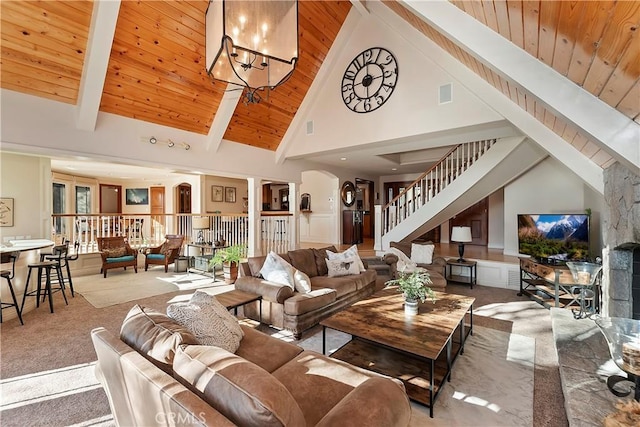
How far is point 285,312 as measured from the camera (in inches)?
126

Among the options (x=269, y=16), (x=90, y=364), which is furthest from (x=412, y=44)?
(x=90, y=364)

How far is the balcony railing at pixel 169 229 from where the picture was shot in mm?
6648

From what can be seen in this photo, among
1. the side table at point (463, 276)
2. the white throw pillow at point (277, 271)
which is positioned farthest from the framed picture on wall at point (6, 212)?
the side table at point (463, 276)

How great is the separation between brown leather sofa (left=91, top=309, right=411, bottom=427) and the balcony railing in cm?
476

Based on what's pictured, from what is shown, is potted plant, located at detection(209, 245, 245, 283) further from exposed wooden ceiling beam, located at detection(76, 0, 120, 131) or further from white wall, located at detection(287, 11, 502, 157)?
exposed wooden ceiling beam, located at detection(76, 0, 120, 131)

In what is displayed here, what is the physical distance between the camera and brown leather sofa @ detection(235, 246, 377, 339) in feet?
10.5

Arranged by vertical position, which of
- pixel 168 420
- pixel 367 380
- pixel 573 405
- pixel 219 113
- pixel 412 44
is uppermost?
pixel 412 44

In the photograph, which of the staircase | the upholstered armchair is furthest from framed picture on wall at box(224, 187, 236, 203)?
the staircase

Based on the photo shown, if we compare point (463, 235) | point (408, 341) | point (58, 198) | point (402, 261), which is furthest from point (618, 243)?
point (58, 198)

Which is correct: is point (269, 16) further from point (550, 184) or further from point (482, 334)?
point (550, 184)

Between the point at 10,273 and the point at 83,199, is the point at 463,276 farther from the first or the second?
the point at 83,199

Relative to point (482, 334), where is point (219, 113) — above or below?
above

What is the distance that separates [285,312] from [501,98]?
363 centimetres

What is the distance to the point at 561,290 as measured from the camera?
4.06 metres
